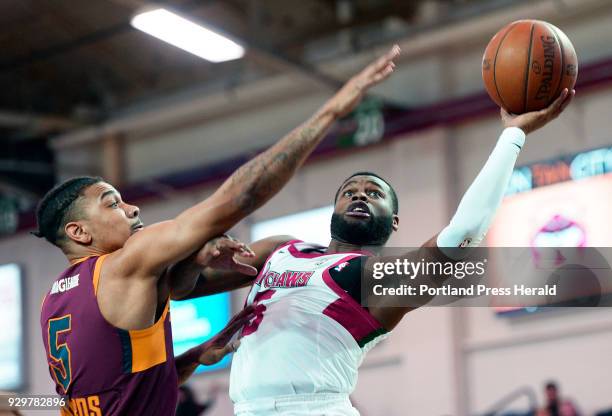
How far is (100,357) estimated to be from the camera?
4.23 metres

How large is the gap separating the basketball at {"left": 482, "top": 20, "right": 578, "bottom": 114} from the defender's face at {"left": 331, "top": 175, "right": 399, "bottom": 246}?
2.32 feet

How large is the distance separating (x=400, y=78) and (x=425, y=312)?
304cm

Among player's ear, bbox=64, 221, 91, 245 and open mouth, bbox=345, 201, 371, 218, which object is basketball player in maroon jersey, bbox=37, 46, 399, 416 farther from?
open mouth, bbox=345, 201, 371, 218

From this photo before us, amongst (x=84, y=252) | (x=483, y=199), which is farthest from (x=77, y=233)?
(x=483, y=199)

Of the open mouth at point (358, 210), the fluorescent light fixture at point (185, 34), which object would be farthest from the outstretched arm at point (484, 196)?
the fluorescent light fixture at point (185, 34)

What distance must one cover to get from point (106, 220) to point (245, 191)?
84cm

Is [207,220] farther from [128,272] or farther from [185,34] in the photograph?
[185,34]

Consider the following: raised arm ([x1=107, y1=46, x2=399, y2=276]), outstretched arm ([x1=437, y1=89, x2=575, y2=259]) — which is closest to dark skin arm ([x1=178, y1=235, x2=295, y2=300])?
raised arm ([x1=107, y1=46, x2=399, y2=276])

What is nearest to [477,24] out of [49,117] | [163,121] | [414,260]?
[163,121]

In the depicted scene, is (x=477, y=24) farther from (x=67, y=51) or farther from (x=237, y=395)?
(x=237, y=395)

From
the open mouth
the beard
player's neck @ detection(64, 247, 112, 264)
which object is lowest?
player's neck @ detection(64, 247, 112, 264)

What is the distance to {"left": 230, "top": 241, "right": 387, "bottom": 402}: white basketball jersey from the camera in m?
4.48

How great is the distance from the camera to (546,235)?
1083cm

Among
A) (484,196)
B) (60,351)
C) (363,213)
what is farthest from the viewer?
(363,213)
